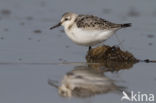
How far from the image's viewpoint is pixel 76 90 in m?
7.51

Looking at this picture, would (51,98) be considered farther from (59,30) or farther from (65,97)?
(59,30)

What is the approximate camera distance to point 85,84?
7.77 metres

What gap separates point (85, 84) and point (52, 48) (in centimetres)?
223

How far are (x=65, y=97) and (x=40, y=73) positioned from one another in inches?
49.0

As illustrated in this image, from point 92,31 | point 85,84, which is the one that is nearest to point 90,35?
point 92,31

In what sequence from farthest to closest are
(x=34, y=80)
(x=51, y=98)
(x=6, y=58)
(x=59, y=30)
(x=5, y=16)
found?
(x=5, y=16), (x=59, y=30), (x=6, y=58), (x=34, y=80), (x=51, y=98)

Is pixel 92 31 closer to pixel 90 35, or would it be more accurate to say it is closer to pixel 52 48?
pixel 90 35

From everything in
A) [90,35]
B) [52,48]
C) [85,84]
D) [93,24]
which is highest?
[93,24]

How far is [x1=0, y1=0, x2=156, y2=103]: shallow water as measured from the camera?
749 cm

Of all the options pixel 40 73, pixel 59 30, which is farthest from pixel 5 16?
pixel 40 73

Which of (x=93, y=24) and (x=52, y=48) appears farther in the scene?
(x=52, y=48)

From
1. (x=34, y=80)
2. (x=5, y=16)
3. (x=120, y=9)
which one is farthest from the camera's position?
(x=120, y=9)

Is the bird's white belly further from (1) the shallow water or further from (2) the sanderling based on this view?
(1) the shallow water

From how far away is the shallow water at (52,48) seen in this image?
7.49 metres
